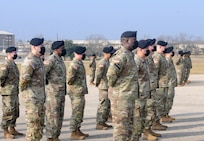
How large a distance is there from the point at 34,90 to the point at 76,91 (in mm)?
1754

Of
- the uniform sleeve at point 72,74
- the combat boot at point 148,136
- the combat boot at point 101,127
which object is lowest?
the combat boot at point 101,127

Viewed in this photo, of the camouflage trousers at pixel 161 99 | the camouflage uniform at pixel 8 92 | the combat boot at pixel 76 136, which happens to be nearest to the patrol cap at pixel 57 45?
the camouflage uniform at pixel 8 92

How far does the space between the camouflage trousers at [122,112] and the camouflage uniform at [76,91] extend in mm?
2206

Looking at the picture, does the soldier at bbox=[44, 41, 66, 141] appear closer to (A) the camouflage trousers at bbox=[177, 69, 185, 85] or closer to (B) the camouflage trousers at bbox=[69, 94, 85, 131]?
(B) the camouflage trousers at bbox=[69, 94, 85, 131]

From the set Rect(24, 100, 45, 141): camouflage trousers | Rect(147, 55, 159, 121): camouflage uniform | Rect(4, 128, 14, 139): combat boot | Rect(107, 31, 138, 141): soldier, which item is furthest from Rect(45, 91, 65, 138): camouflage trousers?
Rect(147, 55, 159, 121): camouflage uniform

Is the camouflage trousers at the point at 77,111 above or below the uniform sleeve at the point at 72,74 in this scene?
below

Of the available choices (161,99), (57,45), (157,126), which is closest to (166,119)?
(161,99)

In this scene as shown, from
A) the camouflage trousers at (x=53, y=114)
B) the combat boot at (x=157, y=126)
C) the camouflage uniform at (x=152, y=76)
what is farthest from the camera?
the combat boot at (x=157, y=126)

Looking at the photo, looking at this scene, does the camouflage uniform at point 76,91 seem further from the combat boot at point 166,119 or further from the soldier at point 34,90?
the combat boot at point 166,119

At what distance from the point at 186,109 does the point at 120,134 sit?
6.91m

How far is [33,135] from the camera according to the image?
273 inches

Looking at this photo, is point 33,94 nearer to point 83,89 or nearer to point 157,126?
point 83,89

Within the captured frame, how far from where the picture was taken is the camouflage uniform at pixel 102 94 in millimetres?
9734

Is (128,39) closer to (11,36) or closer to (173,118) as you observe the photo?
(173,118)
